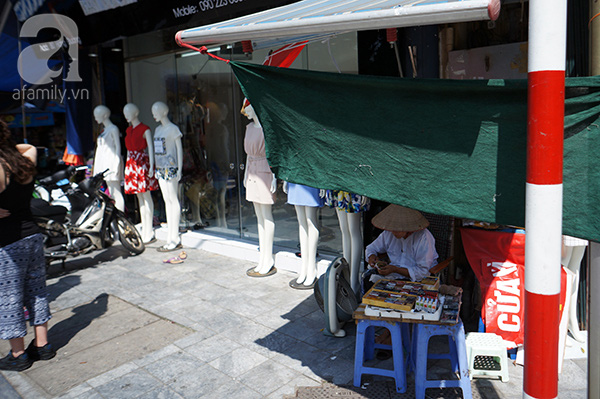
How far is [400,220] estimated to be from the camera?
396 centimetres

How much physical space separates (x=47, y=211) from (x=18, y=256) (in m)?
2.80

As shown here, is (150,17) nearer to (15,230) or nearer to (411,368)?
(15,230)

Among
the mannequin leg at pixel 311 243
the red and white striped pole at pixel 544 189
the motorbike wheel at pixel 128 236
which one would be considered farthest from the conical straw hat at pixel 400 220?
the motorbike wheel at pixel 128 236

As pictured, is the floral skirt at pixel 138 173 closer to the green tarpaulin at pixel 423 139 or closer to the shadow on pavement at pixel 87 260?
the shadow on pavement at pixel 87 260

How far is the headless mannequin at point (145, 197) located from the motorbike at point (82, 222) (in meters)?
0.61

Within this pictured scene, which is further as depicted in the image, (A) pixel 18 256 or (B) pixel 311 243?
(B) pixel 311 243

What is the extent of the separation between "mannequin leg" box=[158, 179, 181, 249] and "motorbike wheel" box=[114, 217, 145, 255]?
0.45 m

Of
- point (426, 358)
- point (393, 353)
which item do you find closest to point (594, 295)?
point (426, 358)

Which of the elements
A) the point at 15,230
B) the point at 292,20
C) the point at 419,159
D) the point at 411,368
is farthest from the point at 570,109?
the point at 15,230

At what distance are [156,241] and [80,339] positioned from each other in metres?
3.59

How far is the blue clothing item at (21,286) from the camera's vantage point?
4.02m

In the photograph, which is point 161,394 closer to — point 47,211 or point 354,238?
point 354,238

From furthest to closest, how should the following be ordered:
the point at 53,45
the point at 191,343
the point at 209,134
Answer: the point at 53,45 → the point at 209,134 → the point at 191,343

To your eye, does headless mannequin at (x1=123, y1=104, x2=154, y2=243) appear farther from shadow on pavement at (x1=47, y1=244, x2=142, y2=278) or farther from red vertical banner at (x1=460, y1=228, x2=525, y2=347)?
red vertical banner at (x1=460, y1=228, x2=525, y2=347)
